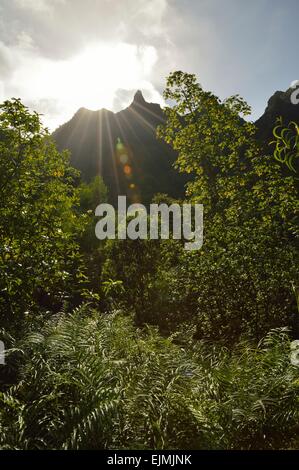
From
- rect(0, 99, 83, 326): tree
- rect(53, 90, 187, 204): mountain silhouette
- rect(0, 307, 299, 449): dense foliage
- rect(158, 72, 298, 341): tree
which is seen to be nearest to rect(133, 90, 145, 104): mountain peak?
rect(53, 90, 187, 204): mountain silhouette

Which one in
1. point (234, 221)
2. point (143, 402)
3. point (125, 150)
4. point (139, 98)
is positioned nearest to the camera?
point (143, 402)

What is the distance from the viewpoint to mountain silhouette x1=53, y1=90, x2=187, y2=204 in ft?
299

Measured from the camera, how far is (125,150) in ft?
371

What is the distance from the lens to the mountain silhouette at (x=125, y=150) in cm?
9100

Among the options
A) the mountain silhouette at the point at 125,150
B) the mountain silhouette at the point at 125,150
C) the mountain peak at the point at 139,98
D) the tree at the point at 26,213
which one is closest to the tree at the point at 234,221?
the tree at the point at 26,213

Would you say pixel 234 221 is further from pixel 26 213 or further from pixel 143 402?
pixel 143 402

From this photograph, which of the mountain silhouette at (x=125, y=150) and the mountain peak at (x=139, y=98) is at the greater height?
A: the mountain peak at (x=139, y=98)

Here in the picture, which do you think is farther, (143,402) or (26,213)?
(26,213)

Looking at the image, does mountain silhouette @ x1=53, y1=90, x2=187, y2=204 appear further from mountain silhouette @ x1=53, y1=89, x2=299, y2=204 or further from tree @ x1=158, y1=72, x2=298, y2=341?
tree @ x1=158, y1=72, x2=298, y2=341

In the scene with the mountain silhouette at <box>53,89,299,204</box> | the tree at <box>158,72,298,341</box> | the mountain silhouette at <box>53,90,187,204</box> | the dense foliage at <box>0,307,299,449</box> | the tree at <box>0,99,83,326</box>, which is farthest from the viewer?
the mountain silhouette at <box>53,90,187,204</box>

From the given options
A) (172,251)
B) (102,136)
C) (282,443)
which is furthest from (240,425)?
(102,136)

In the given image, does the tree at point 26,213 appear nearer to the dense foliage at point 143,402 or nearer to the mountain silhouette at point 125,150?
the dense foliage at point 143,402

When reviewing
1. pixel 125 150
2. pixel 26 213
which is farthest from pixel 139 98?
pixel 26 213

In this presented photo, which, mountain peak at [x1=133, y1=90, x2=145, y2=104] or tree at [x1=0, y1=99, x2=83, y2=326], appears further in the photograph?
mountain peak at [x1=133, y1=90, x2=145, y2=104]
